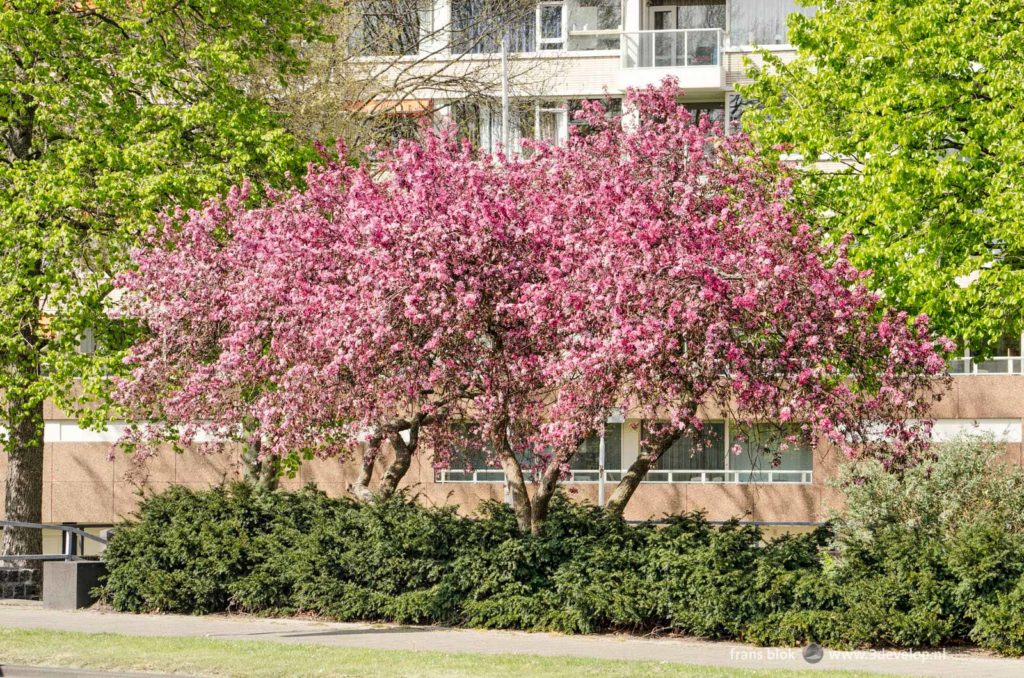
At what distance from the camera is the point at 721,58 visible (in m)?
37.9

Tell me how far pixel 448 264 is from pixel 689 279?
8.99ft

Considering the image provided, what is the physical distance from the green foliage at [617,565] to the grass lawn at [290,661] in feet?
7.96

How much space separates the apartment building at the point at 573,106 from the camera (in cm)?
3600

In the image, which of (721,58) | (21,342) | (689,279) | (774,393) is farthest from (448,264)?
(721,58)

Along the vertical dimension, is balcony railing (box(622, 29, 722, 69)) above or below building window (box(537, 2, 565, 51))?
below

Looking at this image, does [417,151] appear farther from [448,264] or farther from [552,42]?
[552,42]

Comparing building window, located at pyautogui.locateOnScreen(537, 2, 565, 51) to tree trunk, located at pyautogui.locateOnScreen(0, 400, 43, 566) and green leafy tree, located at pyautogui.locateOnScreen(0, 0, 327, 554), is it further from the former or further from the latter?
tree trunk, located at pyautogui.locateOnScreen(0, 400, 43, 566)

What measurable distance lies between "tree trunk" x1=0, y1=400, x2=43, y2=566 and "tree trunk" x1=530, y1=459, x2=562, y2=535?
30.5 ft

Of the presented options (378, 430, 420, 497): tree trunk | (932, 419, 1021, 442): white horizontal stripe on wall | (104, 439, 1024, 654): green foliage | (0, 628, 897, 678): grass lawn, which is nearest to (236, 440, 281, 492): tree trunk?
(378, 430, 420, 497): tree trunk

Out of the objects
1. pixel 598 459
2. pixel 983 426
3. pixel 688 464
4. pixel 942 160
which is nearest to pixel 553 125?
pixel 598 459

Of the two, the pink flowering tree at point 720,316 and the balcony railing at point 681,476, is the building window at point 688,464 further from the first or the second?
the pink flowering tree at point 720,316

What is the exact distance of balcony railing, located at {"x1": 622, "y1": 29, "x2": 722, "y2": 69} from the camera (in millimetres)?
37906

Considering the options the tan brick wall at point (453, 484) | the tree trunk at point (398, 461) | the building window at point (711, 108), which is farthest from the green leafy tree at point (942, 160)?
the building window at point (711, 108)

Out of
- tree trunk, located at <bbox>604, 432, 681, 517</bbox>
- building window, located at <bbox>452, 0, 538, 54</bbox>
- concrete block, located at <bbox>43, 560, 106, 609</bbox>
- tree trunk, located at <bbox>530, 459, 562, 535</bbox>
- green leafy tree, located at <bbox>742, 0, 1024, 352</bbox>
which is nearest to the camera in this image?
tree trunk, located at <bbox>604, 432, 681, 517</bbox>
